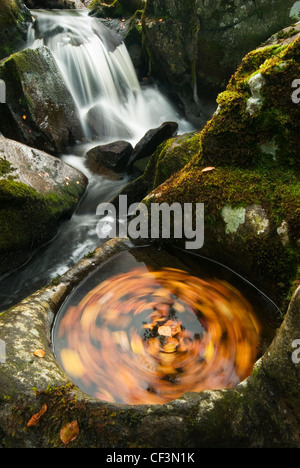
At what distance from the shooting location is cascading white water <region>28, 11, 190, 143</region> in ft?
34.5

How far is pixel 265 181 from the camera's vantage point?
13.5 ft

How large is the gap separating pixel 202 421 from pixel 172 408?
220 millimetres

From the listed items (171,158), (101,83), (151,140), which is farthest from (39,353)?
(101,83)

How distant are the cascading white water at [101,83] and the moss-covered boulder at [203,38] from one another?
99 cm

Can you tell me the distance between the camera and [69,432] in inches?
99.1

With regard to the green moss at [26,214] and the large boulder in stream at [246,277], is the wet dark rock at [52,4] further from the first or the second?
the large boulder in stream at [246,277]

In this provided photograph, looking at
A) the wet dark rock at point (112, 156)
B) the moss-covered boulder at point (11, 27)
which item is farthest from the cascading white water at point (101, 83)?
the wet dark rock at point (112, 156)

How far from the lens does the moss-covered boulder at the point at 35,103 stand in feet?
27.4

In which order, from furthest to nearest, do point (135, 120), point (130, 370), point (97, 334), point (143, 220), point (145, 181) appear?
point (135, 120)
point (145, 181)
point (143, 220)
point (97, 334)
point (130, 370)

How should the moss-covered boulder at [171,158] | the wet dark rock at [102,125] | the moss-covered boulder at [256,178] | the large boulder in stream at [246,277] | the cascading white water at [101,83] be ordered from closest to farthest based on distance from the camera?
the large boulder in stream at [246,277]
the moss-covered boulder at [256,178]
the moss-covered boulder at [171,158]
the wet dark rock at [102,125]
the cascading white water at [101,83]

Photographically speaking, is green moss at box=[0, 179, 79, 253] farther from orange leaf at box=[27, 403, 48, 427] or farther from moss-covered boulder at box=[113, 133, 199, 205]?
orange leaf at box=[27, 403, 48, 427]

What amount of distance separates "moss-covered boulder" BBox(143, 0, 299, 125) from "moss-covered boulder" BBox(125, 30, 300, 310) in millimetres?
4364
